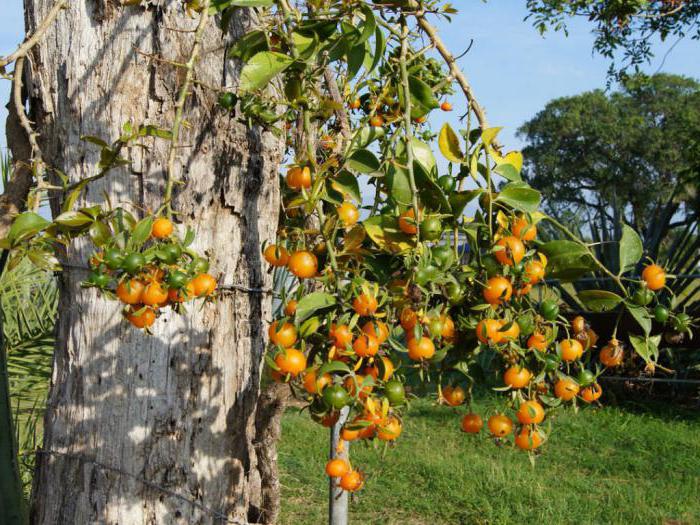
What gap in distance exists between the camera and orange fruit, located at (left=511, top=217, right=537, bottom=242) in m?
0.87

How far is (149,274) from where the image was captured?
82 cm

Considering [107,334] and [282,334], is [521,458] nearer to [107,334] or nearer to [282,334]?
[107,334]

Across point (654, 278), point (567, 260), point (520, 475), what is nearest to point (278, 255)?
point (567, 260)

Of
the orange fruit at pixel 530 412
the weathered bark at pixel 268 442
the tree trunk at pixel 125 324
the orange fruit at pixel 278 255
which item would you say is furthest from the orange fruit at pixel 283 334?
the weathered bark at pixel 268 442

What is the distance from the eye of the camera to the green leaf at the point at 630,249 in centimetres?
94

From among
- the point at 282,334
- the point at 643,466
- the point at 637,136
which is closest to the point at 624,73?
the point at 643,466

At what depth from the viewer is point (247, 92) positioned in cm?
93

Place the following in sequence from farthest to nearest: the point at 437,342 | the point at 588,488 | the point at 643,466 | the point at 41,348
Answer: the point at 643,466
the point at 588,488
the point at 41,348
the point at 437,342

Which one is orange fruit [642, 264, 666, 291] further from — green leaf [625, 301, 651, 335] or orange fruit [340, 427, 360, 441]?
orange fruit [340, 427, 360, 441]

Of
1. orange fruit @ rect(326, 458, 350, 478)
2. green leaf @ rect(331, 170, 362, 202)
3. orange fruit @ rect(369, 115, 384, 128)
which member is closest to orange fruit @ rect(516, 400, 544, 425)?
orange fruit @ rect(326, 458, 350, 478)

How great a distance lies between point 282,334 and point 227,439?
2.21 feet

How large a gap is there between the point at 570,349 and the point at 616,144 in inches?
967

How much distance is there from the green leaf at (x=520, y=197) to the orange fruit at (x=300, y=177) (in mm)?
247

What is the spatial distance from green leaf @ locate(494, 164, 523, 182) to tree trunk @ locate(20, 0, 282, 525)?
597 mm
